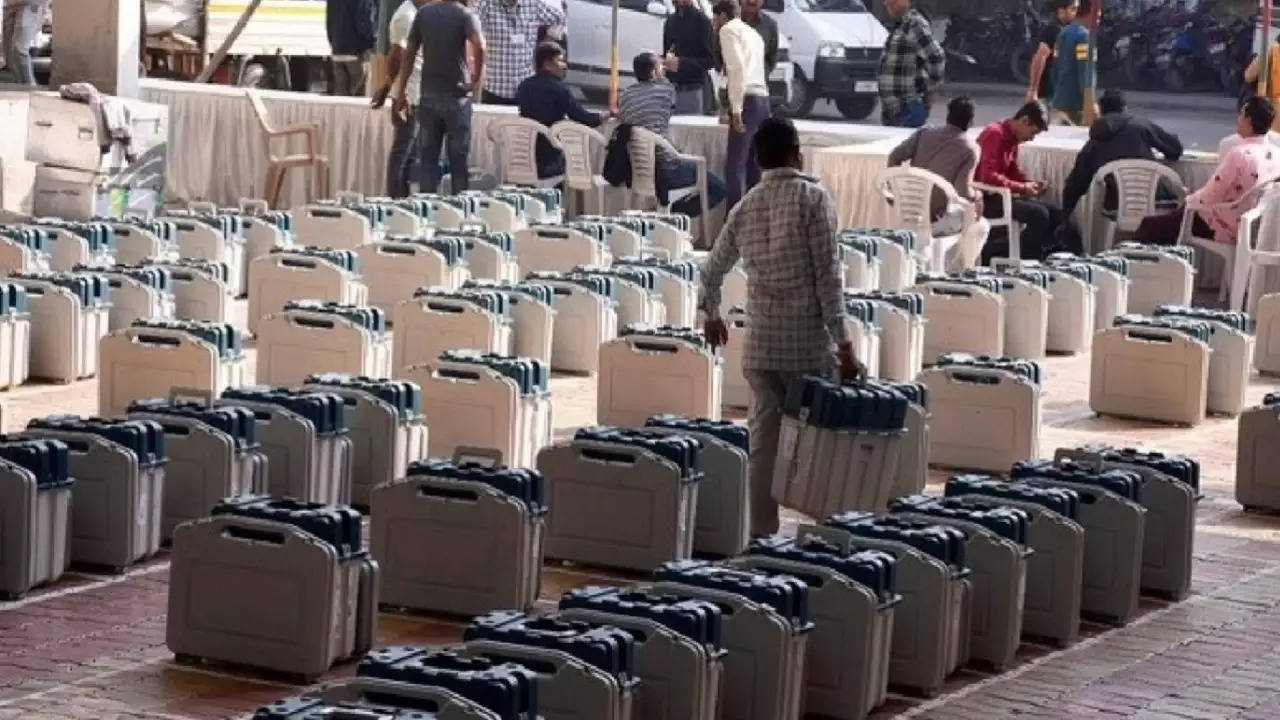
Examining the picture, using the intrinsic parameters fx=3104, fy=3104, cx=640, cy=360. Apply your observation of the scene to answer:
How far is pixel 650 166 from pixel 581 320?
5.81 m

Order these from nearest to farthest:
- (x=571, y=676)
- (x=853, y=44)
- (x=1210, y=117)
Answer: (x=571, y=676)
(x=853, y=44)
(x=1210, y=117)

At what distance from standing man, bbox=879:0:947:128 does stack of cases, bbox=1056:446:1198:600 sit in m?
11.6

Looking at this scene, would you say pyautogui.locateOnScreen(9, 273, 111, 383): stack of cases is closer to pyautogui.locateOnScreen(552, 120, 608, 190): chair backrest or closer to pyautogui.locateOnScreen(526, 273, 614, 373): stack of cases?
pyautogui.locateOnScreen(526, 273, 614, 373): stack of cases

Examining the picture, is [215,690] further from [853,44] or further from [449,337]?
[853,44]

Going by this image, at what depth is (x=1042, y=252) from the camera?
20391mm

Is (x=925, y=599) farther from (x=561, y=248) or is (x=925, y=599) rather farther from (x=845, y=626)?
(x=561, y=248)

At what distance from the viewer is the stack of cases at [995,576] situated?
9961mm

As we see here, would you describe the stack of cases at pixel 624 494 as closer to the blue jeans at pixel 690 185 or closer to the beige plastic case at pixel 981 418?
the beige plastic case at pixel 981 418

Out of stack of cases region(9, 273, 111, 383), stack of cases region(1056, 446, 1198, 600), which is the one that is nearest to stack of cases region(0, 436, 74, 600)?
stack of cases region(1056, 446, 1198, 600)

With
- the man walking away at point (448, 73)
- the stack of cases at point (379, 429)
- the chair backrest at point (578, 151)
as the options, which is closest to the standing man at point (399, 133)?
the man walking away at point (448, 73)

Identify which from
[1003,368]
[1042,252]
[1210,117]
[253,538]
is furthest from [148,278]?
[1210,117]

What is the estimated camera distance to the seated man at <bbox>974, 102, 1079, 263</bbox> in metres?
19.7

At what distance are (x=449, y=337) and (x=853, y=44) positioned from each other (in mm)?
18027

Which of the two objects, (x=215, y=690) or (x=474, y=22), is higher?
(x=474, y=22)
